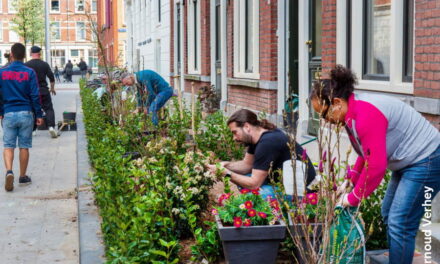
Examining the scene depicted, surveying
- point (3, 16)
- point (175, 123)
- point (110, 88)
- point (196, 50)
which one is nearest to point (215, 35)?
point (196, 50)

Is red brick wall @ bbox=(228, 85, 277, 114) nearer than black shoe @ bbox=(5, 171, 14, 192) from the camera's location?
No

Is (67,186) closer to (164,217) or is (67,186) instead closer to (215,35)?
(164,217)

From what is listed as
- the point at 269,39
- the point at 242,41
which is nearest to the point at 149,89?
the point at 269,39

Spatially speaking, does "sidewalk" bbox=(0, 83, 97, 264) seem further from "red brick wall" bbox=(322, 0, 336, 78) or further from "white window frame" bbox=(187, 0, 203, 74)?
"white window frame" bbox=(187, 0, 203, 74)

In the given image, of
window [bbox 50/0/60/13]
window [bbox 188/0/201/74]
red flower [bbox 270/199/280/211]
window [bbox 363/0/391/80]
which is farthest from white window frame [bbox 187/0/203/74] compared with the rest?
window [bbox 50/0/60/13]

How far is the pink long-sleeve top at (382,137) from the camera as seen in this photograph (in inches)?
166

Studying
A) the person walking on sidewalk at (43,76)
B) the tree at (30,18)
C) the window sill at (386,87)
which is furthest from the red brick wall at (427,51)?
the tree at (30,18)

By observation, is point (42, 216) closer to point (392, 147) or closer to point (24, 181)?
point (24, 181)

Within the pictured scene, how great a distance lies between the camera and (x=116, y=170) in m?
6.83

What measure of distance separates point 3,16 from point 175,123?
85317mm

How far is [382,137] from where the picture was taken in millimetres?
4238

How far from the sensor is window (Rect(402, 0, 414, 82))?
25.7 ft

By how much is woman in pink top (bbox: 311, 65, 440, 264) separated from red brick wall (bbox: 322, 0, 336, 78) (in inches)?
206

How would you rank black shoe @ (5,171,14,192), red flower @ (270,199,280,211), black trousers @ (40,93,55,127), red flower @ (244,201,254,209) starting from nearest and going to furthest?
red flower @ (244,201,254,209)
red flower @ (270,199,280,211)
black shoe @ (5,171,14,192)
black trousers @ (40,93,55,127)
